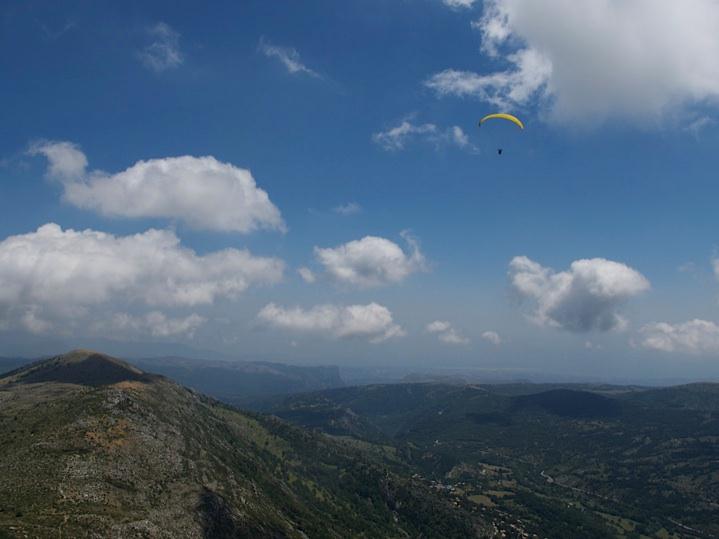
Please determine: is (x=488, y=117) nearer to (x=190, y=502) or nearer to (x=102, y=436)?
(x=190, y=502)

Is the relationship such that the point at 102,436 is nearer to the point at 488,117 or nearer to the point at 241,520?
the point at 241,520

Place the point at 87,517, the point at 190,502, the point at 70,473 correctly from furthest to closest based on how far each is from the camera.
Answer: the point at 190,502 < the point at 70,473 < the point at 87,517

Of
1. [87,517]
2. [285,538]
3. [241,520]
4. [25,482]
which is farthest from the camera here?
[285,538]

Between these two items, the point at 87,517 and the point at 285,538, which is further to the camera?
the point at 285,538

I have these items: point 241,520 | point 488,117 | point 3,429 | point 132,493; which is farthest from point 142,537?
point 488,117

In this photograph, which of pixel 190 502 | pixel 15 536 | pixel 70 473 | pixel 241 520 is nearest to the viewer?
pixel 15 536

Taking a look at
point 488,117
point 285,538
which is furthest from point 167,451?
point 488,117

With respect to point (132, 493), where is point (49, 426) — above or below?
above

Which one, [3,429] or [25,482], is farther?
[3,429]

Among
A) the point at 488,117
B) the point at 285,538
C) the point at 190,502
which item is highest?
the point at 488,117
